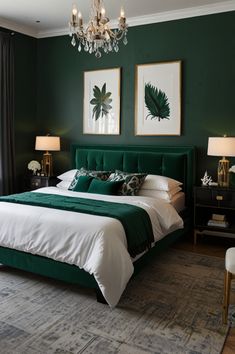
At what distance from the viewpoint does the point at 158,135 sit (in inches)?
197

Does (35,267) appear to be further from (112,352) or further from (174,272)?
(174,272)

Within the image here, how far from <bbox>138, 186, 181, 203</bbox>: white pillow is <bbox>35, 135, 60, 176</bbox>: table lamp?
1834 mm

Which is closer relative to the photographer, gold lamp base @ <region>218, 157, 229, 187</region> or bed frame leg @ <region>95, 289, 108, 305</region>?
bed frame leg @ <region>95, 289, 108, 305</region>

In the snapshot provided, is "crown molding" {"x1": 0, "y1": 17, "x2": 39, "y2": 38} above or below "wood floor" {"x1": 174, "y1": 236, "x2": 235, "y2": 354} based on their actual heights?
above

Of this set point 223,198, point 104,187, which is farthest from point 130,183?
point 223,198

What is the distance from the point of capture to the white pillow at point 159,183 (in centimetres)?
434

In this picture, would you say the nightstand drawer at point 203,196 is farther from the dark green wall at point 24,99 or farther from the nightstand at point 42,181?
the dark green wall at point 24,99

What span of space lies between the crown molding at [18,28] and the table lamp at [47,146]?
5.86 ft

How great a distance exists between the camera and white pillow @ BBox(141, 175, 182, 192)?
4336 millimetres

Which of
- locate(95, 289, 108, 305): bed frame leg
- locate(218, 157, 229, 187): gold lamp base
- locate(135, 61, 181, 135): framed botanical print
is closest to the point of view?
locate(95, 289, 108, 305): bed frame leg

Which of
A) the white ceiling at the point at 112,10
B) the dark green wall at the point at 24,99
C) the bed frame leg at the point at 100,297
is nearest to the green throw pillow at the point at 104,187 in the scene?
the bed frame leg at the point at 100,297

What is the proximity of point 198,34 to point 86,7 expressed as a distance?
1.58 metres

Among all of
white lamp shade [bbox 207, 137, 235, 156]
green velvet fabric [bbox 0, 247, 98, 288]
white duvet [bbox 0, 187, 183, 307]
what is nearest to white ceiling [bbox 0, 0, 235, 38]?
white lamp shade [bbox 207, 137, 235, 156]

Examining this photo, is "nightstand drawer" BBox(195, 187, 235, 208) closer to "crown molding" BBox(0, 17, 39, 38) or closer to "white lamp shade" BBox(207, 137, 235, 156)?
"white lamp shade" BBox(207, 137, 235, 156)
